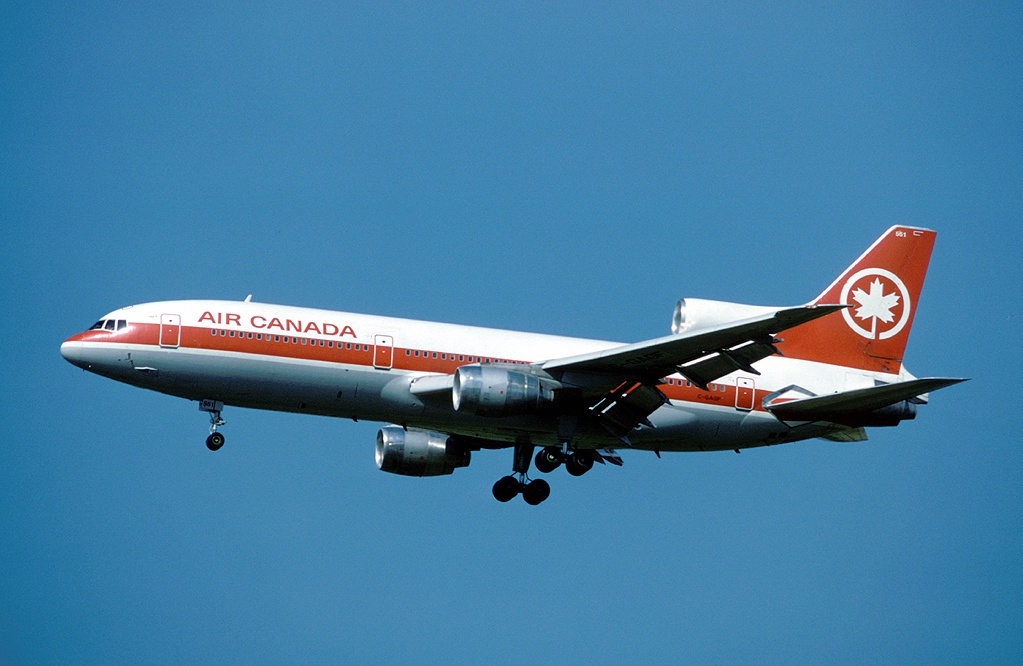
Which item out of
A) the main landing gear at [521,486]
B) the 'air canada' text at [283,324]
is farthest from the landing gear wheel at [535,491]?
the 'air canada' text at [283,324]

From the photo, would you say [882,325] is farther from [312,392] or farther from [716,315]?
[312,392]

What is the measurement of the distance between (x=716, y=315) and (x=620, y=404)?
4.25 m

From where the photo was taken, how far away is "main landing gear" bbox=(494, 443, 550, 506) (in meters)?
46.4

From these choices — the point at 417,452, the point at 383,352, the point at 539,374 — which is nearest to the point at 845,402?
the point at 539,374

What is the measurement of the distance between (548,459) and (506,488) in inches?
79.4

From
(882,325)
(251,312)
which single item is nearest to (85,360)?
(251,312)

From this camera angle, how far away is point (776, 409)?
4356 centimetres

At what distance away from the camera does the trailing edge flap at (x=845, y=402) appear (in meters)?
40.0

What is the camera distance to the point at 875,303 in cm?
4625

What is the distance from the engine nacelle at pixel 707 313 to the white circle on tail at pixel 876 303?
4901mm

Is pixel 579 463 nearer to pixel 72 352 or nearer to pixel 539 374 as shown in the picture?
pixel 539 374

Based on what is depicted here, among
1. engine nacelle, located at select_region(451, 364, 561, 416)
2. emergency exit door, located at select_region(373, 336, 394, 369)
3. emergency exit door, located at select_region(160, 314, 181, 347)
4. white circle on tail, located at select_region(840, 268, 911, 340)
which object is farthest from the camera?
white circle on tail, located at select_region(840, 268, 911, 340)

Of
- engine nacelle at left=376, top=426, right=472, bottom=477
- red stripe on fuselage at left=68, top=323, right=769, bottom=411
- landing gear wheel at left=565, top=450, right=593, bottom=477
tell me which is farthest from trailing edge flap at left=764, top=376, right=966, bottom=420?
red stripe on fuselage at left=68, top=323, right=769, bottom=411

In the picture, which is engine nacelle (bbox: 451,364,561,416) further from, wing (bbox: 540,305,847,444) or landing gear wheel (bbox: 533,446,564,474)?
landing gear wheel (bbox: 533,446,564,474)
